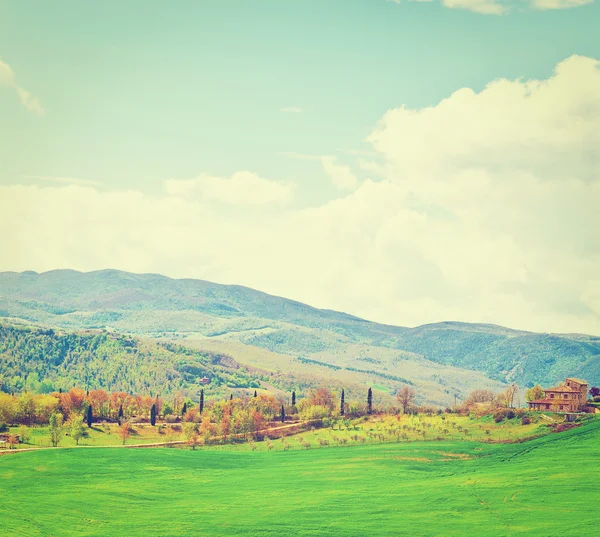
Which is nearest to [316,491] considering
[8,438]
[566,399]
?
[566,399]

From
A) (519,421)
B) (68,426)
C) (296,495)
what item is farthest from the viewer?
(68,426)

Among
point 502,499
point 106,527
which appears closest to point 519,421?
point 502,499

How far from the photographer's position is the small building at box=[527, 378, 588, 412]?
19338 cm

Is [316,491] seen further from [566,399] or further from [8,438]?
[8,438]

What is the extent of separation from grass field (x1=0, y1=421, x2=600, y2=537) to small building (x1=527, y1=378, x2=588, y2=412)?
2015 centimetres

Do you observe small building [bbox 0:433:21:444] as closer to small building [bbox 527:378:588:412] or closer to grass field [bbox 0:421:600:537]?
grass field [bbox 0:421:600:537]

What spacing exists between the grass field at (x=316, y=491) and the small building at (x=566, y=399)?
20.1m

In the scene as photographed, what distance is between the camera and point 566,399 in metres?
195

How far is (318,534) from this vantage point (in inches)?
4764

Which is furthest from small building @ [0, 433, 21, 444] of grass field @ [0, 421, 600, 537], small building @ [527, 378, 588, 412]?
small building @ [527, 378, 588, 412]

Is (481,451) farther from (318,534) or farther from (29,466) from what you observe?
(29,466)

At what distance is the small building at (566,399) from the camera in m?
193

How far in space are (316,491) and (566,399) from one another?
77.5 metres

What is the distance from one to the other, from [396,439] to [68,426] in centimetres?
7841
